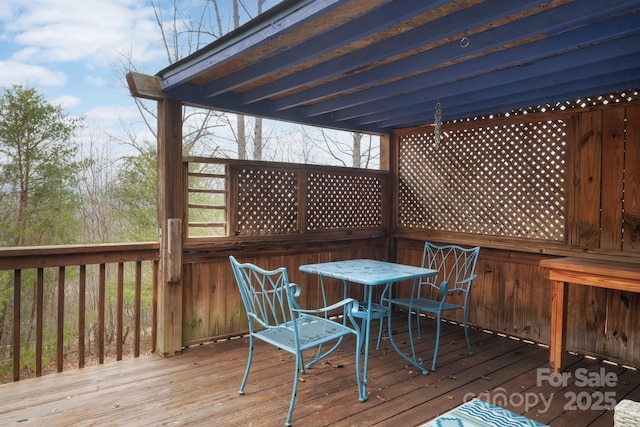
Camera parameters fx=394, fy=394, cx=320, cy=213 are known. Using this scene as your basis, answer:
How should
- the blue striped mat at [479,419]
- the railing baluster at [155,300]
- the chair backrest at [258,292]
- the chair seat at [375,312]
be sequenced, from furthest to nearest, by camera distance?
the railing baluster at [155,300], the chair seat at [375,312], the chair backrest at [258,292], the blue striped mat at [479,419]

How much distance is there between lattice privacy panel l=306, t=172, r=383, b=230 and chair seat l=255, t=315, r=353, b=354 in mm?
1777

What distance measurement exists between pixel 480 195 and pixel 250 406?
10.1 feet

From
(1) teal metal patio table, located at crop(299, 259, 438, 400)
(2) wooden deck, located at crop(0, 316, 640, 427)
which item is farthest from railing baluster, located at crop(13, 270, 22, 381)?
(1) teal metal patio table, located at crop(299, 259, 438, 400)

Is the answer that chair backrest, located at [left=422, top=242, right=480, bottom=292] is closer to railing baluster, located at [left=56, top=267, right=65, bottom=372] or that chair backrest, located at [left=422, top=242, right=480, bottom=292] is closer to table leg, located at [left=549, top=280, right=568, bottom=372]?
table leg, located at [left=549, top=280, right=568, bottom=372]

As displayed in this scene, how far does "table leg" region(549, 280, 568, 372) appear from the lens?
303 cm

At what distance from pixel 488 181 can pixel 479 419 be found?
3.14 metres

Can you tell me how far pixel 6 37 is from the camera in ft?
24.1

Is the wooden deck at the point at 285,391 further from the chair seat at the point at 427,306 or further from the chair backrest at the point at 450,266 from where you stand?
the chair backrest at the point at 450,266

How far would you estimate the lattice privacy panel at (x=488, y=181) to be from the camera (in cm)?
365

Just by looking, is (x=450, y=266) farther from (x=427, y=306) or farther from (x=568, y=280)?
(x=568, y=280)

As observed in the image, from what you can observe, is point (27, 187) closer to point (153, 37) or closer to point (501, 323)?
point (153, 37)

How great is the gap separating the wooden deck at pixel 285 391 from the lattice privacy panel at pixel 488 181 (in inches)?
50.8

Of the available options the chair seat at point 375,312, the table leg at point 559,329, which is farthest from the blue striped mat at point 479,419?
the table leg at point 559,329

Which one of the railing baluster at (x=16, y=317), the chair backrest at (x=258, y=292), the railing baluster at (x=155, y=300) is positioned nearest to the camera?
the chair backrest at (x=258, y=292)
